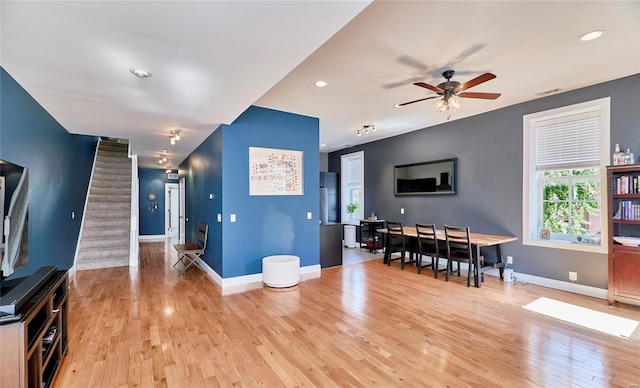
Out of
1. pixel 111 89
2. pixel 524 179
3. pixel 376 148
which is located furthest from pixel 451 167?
pixel 111 89

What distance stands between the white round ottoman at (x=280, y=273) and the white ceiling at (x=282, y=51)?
6.99ft

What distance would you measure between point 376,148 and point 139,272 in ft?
18.8

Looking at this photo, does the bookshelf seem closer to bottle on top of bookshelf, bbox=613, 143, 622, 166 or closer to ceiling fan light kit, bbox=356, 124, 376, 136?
bottle on top of bookshelf, bbox=613, 143, 622, 166

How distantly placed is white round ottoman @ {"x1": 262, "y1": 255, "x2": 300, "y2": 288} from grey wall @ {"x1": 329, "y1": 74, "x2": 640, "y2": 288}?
327 centimetres

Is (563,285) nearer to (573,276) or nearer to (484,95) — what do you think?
(573,276)

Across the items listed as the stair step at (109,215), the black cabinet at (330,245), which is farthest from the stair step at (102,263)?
the black cabinet at (330,245)

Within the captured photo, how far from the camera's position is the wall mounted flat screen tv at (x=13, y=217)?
2.00 metres

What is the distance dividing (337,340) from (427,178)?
430 cm

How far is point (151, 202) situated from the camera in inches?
384

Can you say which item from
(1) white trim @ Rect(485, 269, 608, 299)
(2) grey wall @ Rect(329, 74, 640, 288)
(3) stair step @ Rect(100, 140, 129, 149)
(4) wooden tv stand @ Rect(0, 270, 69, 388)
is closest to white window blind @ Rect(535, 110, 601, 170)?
(2) grey wall @ Rect(329, 74, 640, 288)

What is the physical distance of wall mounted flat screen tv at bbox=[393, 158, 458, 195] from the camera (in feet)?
18.4

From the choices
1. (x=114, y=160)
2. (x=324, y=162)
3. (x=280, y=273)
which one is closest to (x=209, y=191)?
(x=280, y=273)

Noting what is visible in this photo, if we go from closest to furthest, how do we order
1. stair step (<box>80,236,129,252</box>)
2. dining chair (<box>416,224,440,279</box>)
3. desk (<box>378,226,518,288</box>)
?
desk (<box>378,226,518,288</box>) < dining chair (<box>416,224,440,279</box>) < stair step (<box>80,236,129,252</box>)

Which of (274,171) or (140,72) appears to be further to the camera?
(274,171)
